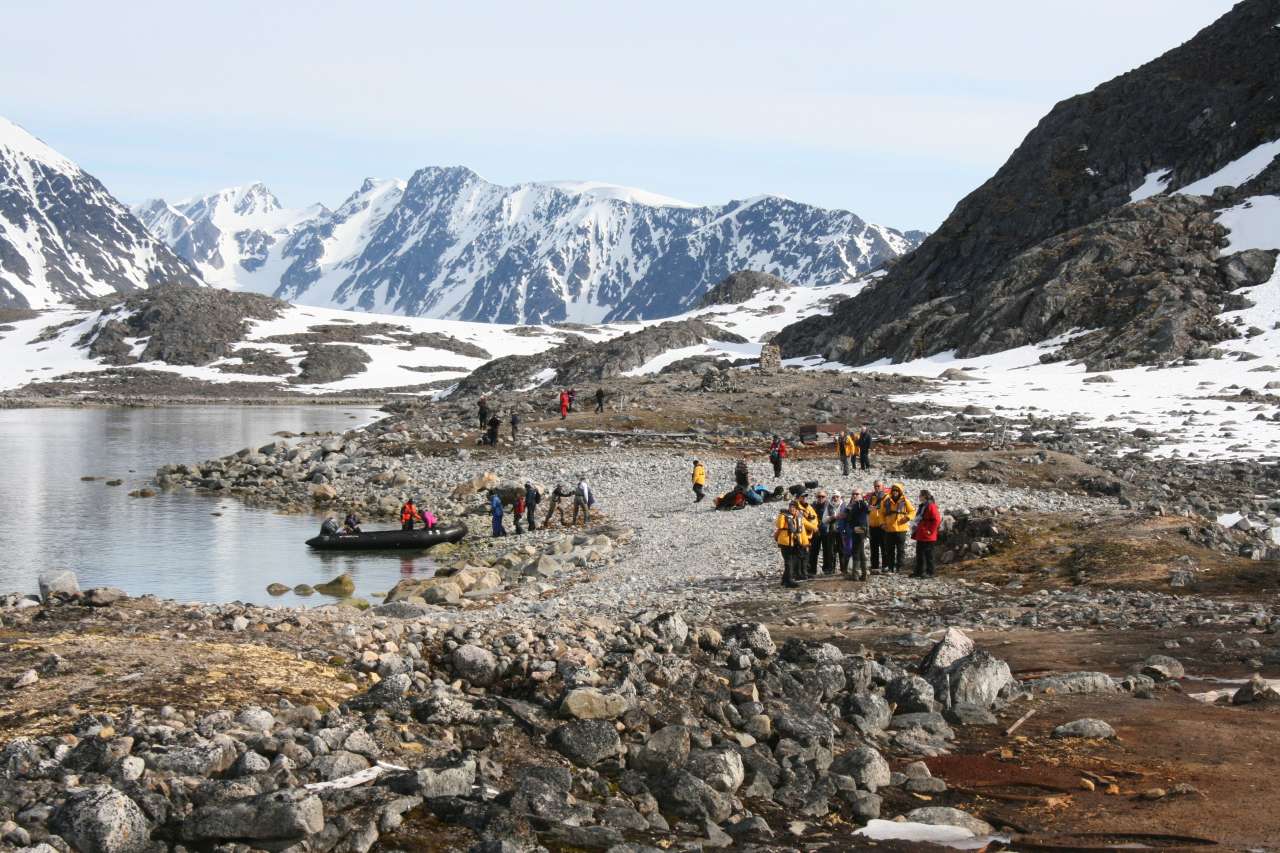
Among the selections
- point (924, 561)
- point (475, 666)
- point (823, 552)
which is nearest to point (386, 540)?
point (823, 552)

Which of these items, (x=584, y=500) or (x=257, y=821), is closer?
(x=257, y=821)

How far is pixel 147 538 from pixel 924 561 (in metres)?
29.4

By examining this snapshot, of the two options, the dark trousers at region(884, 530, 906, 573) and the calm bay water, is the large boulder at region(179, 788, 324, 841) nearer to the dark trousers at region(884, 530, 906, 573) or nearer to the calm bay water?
the dark trousers at region(884, 530, 906, 573)

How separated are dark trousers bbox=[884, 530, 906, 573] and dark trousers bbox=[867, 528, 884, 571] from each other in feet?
0.63

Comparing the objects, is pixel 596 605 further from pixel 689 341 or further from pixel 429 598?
pixel 689 341

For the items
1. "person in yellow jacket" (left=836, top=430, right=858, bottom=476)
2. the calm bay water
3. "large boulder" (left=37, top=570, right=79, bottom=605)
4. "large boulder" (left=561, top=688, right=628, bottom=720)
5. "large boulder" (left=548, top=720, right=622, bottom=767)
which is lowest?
the calm bay water

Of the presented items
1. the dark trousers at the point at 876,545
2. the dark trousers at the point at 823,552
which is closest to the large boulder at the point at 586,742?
the dark trousers at the point at 823,552

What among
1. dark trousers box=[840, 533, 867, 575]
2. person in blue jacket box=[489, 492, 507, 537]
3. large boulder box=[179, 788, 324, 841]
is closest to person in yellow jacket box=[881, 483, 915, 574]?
dark trousers box=[840, 533, 867, 575]

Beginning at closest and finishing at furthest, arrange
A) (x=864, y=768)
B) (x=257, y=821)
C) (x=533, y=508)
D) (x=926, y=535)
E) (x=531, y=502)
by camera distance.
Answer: (x=257, y=821)
(x=864, y=768)
(x=926, y=535)
(x=531, y=502)
(x=533, y=508)

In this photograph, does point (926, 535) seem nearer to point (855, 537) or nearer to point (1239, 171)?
point (855, 537)

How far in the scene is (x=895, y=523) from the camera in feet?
86.8

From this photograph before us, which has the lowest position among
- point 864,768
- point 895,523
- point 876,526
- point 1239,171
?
point 864,768

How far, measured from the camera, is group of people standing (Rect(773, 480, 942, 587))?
25.9m

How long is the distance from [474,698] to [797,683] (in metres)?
4.29
